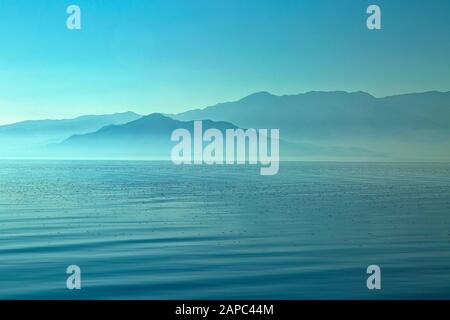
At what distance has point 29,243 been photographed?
23578 mm

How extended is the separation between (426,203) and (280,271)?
26.4 metres

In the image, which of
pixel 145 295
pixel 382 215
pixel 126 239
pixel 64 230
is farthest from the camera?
pixel 382 215

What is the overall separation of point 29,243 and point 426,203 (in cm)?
2733

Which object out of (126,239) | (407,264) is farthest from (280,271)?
(126,239)

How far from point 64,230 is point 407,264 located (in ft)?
49.9

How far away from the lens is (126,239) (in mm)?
25203

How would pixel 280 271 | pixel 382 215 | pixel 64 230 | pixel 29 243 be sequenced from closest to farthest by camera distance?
1. pixel 280 271
2. pixel 29 243
3. pixel 64 230
4. pixel 382 215

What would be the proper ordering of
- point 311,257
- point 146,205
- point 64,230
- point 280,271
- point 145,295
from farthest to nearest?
point 146,205, point 64,230, point 311,257, point 280,271, point 145,295

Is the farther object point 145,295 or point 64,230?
point 64,230

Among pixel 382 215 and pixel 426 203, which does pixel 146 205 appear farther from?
pixel 426 203

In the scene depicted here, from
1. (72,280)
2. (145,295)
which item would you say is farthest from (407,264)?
(72,280)
